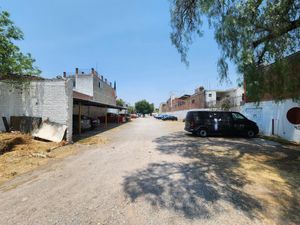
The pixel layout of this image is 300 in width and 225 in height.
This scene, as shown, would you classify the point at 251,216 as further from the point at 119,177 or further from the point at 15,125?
the point at 15,125

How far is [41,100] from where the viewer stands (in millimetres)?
13805

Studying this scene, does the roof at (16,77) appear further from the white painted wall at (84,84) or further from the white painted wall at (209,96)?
the white painted wall at (209,96)

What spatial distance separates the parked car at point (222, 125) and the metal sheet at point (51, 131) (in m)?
8.83

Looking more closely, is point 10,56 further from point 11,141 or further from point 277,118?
point 277,118

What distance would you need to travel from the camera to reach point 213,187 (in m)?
5.91

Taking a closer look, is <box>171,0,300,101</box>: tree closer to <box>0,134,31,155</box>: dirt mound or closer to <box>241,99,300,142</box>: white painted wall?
<box>241,99,300,142</box>: white painted wall

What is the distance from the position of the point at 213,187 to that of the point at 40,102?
37.3 ft

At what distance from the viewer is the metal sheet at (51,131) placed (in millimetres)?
12953

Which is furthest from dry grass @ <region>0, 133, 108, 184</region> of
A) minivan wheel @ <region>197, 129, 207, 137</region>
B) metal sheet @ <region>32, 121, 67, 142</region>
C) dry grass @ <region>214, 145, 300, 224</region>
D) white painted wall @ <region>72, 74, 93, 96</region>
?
white painted wall @ <region>72, 74, 93, 96</region>

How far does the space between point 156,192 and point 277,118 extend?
531 inches

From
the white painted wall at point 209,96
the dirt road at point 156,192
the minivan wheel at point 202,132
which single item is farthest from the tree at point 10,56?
the white painted wall at point 209,96

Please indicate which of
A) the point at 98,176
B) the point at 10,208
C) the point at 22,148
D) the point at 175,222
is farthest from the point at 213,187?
the point at 22,148

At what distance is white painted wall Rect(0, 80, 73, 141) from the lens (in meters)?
13.6

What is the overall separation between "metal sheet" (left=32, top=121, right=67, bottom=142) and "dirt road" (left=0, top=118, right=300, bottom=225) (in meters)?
4.71
